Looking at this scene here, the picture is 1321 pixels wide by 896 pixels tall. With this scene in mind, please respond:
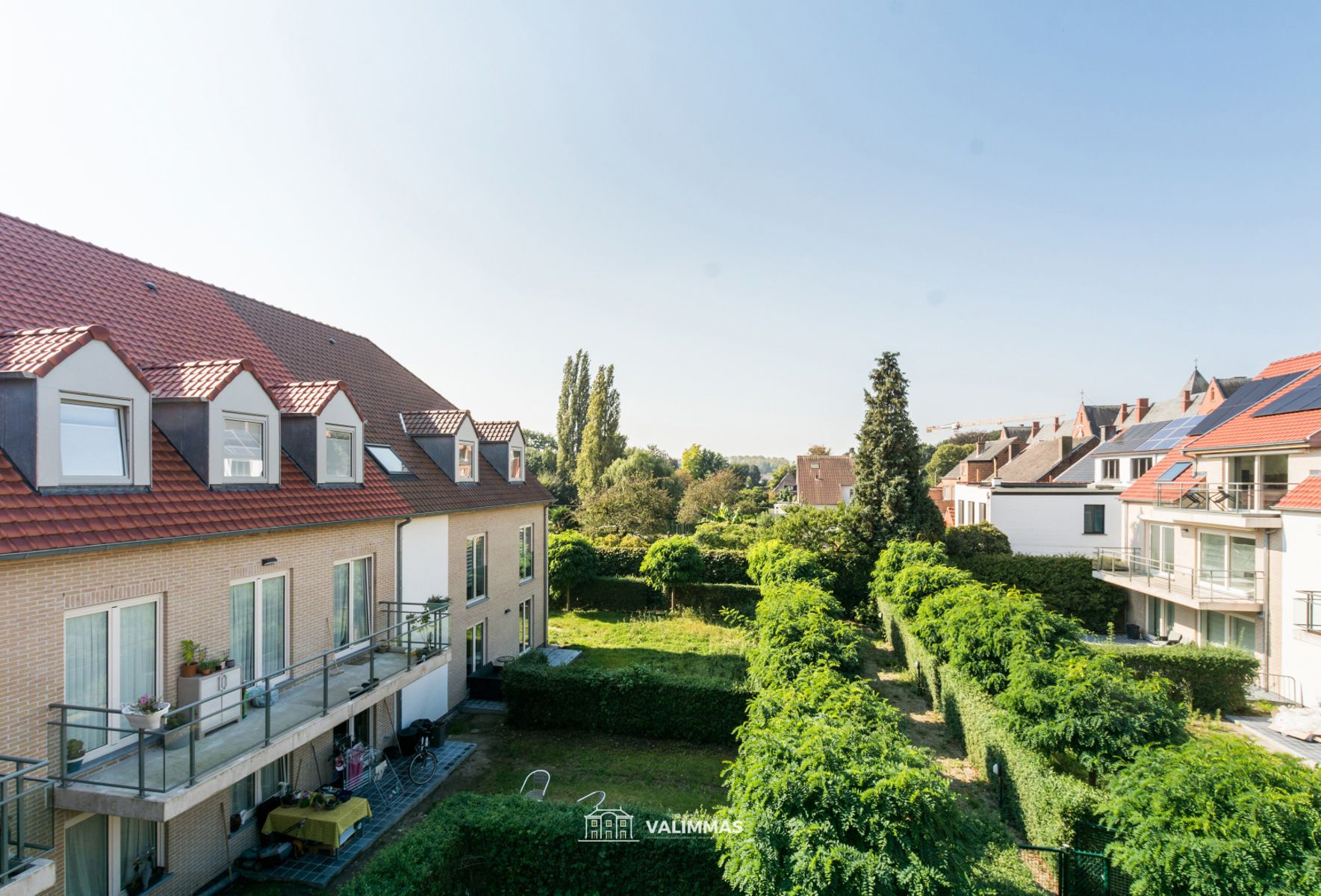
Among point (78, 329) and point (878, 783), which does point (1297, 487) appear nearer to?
point (878, 783)

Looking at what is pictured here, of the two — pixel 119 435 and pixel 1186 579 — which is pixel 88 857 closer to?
pixel 119 435

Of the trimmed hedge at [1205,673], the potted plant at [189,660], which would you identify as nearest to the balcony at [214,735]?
the potted plant at [189,660]

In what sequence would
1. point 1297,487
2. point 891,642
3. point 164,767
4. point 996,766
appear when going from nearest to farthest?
point 164,767 → point 996,766 → point 1297,487 → point 891,642

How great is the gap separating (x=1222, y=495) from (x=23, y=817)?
2898cm

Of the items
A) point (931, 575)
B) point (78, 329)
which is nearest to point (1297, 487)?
point (931, 575)

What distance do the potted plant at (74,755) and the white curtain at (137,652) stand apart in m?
0.77

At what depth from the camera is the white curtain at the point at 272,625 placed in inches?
400

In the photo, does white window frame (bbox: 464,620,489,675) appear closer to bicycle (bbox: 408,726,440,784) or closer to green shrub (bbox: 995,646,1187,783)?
bicycle (bbox: 408,726,440,784)

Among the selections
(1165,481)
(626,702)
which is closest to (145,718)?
(626,702)

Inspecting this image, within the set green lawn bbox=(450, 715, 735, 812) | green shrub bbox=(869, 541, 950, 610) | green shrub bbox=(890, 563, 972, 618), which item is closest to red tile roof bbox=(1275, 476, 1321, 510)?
green shrub bbox=(890, 563, 972, 618)

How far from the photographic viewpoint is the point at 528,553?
21.7m

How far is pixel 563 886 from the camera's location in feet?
26.9

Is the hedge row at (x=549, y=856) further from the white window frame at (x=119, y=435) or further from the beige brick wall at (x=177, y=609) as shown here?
the white window frame at (x=119, y=435)

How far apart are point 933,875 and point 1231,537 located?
2205 centimetres
